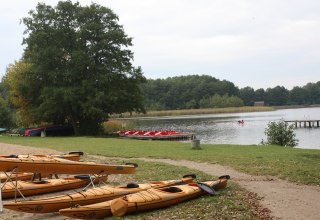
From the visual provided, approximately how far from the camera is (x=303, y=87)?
170 m

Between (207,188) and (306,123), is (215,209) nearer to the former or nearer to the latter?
(207,188)

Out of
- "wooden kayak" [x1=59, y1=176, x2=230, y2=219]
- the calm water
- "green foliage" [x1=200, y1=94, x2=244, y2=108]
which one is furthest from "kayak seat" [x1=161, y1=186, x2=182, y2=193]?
"green foliage" [x1=200, y1=94, x2=244, y2=108]

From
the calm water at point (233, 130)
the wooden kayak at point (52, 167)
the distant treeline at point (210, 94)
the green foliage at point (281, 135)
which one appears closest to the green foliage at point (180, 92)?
the distant treeline at point (210, 94)

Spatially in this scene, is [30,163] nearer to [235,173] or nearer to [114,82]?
[235,173]

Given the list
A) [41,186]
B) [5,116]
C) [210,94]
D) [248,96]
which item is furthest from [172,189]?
[248,96]

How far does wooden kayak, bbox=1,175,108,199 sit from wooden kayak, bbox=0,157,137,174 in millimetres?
1457

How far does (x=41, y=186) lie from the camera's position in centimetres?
1241

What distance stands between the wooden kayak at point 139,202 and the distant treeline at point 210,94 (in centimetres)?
11421

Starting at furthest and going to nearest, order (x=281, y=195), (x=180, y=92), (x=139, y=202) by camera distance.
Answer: (x=180, y=92) → (x=281, y=195) → (x=139, y=202)

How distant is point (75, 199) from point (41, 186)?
111 inches

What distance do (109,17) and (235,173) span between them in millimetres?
31756

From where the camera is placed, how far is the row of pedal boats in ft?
30.5

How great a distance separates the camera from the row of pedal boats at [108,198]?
929 cm

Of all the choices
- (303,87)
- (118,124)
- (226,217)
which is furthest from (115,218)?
(303,87)
